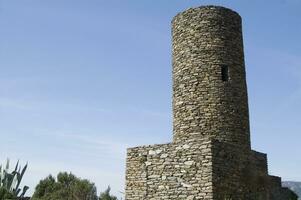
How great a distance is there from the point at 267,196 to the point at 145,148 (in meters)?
4.04

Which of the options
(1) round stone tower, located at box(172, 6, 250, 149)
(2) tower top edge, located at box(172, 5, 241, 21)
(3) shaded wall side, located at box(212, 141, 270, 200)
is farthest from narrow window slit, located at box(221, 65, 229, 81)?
(3) shaded wall side, located at box(212, 141, 270, 200)

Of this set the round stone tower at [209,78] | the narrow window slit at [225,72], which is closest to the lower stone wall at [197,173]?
the round stone tower at [209,78]

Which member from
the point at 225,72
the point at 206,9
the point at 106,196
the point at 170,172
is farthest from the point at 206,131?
the point at 106,196

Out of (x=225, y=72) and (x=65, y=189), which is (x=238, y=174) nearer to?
(x=225, y=72)

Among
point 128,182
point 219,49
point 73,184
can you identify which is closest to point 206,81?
point 219,49

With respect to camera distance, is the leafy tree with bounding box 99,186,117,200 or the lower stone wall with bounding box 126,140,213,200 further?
the leafy tree with bounding box 99,186,117,200

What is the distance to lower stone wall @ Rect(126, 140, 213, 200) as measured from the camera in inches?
452

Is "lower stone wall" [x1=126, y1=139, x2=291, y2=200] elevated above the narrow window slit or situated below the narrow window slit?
below

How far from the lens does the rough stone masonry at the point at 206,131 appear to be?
1166cm

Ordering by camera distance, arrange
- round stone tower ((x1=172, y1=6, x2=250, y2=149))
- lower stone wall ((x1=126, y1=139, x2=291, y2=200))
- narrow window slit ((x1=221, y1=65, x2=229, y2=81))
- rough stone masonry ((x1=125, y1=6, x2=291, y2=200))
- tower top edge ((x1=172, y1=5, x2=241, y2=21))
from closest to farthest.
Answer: lower stone wall ((x1=126, y1=139, x2=291, y2=200)), rough stone masonry ((x1=125, y1=6, x2=291, y2=200)), round stone tower ((x1=172, y1=6, x2=250, y2=149)), narrow window slit ((x1=221, y1=65, x2=229, y2=81)), tower top edge ((x1=172, y1=5, x2=241, y2=21))

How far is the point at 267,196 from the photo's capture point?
1323 cm

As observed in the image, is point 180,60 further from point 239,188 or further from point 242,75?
point 239,188

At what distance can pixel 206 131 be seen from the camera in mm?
12453

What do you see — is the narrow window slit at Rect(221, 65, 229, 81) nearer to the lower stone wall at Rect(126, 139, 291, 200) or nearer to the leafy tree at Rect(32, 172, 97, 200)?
the lower stone wall at Rect(126, 139, 291, 200)
